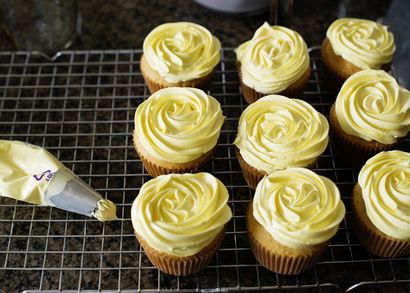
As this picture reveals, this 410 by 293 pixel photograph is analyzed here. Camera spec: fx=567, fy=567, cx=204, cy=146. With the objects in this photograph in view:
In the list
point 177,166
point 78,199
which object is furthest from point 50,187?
point 177,166

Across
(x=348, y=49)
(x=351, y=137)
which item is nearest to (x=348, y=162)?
(x=351, y=137)

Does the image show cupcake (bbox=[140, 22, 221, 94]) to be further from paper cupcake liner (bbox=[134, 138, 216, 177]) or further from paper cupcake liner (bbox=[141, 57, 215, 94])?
paper cupcake liner (bbox=[134, 138, 216, 177])

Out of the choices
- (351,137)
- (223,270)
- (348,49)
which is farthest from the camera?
(348,49)

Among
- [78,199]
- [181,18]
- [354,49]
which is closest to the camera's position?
[78,199]

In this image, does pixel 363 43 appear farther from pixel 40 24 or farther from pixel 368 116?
pixel 40 24

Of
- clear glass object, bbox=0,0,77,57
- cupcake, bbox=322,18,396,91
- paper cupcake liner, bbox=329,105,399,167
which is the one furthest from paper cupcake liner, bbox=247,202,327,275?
clear glass object, bbox=0,0,77,57

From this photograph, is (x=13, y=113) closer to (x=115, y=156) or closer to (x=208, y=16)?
(x=115, y=156)

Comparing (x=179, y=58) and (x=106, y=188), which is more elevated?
(x=179, y=58)

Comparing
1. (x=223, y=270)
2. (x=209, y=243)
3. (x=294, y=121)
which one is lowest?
(x=223, y=270)
